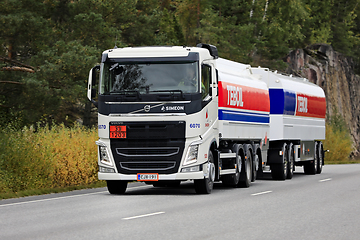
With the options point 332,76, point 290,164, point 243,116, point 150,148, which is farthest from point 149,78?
point 332,76

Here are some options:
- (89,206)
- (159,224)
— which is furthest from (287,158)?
(159,224)

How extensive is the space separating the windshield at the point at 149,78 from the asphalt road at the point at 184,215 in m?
2.60

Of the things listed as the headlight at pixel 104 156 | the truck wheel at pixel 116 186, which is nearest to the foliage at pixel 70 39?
the truck wheel at pixel 116 186

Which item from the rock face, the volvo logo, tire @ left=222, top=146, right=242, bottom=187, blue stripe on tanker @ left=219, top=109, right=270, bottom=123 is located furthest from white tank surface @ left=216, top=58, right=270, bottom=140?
the rock face

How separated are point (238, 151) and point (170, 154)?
4075 mm

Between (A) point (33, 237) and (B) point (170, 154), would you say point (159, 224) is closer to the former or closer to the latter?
Answer: (A) point (33, 237)

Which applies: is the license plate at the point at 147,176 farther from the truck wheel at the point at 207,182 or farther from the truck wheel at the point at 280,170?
the truck wheel at the point at 280,170

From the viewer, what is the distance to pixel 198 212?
13070 mm

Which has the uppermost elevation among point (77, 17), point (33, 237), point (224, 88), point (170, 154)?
point (77, 17)

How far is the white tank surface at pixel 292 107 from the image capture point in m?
24.6

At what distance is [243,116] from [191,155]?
15.1 ft

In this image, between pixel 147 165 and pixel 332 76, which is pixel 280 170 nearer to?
pixel 147 165

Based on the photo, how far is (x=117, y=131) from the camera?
16.5 meters

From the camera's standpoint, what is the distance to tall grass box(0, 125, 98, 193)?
18.3 m
